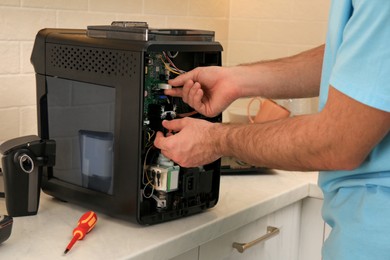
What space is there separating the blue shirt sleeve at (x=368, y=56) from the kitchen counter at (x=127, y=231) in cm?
49

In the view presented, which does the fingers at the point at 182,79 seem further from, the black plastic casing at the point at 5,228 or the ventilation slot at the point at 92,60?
the black plastic casing at the point at 5,228

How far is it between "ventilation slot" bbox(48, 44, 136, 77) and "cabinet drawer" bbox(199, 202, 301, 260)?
0.43m

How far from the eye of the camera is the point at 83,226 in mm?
1166

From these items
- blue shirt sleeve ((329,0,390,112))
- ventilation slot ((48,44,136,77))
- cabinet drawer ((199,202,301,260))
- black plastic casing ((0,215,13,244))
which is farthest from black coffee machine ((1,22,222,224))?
blue shirt sleeve ((329,0,390,112))

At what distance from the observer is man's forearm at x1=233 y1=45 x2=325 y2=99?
1359mm

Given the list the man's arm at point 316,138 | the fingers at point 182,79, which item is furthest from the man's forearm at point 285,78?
the man's arm at point 316,138

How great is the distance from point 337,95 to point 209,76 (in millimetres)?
437

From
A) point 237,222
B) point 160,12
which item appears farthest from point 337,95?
point 160,12

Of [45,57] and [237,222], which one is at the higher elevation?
[45,57]

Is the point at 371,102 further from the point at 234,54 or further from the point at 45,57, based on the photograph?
the point at 234,54

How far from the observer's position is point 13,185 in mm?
1250

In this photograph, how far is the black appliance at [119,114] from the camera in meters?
1.18

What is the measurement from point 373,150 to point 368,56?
190mm

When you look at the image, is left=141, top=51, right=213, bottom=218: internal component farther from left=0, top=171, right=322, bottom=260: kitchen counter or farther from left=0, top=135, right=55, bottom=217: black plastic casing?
left=0, top=135, right=55, bottom=217: black plastic casing
